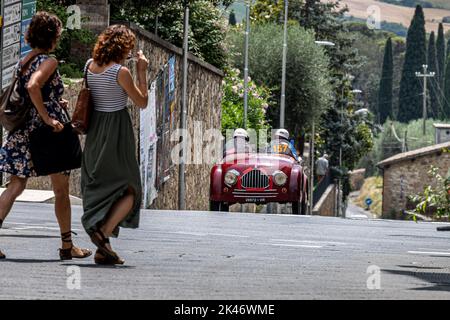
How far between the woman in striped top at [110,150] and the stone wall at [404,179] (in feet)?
239

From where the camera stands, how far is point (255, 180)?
2741cm

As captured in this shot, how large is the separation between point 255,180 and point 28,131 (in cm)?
1579

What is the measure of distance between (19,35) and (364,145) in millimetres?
70584

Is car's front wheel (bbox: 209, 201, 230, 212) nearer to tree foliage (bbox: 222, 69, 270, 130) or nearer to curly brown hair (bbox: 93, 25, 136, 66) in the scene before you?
curly brown hair (bbox: 93, 25, 136, 66)

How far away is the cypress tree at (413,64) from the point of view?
142750 millimetres

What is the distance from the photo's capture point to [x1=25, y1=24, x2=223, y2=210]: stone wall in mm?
32250

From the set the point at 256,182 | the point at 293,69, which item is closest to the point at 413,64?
the point at 293,69

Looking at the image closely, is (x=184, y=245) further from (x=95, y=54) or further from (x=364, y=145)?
(x=364, y=145)

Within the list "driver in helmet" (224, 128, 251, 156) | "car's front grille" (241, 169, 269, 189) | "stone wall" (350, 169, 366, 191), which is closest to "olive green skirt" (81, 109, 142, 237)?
"car's front grille" (241, 169, 269, 189)

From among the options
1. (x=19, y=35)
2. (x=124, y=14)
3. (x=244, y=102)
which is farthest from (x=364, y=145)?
(x=19, y=35)

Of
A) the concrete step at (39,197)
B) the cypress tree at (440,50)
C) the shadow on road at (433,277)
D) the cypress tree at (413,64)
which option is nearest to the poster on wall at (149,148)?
the concrete step at (39,197)

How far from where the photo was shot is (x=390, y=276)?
459 inches

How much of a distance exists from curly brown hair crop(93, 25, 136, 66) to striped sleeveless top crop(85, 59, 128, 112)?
0.08m

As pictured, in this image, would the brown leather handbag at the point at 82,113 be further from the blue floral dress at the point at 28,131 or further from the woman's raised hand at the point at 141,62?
the woman's raised hand at the point at 141,62
